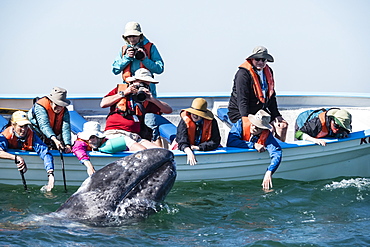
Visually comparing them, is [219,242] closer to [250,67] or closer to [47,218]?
[47,218]

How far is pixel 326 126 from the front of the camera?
10.5m

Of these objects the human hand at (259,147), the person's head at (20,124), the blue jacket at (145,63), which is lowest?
the human hand at (259,147)

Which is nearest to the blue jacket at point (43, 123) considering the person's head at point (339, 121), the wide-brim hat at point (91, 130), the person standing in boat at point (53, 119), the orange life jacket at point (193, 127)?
the person standing in boat at point (53, 119)

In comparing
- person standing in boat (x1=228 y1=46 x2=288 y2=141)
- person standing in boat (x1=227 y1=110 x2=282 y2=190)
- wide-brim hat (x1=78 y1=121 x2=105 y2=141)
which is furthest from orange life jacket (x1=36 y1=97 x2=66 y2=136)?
person standing in boat (x1=228 y1=46 x2=288 y2=141)

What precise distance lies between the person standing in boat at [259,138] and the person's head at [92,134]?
2.19 meters

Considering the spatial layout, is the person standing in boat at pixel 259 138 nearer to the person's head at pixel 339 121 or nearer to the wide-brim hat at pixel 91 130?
the person's head at pixel 339 121

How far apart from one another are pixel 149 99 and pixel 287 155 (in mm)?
2519

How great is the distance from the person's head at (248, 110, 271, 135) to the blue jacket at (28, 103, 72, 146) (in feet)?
9.71

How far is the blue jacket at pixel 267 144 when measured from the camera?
31.9 feet

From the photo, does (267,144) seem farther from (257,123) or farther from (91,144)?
(91,144)

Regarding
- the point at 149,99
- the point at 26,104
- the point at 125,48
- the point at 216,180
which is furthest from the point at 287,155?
the point at 26,104

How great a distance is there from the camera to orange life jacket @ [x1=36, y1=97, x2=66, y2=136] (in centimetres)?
984

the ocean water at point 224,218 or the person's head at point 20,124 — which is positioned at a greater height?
the person's head at point 20,124

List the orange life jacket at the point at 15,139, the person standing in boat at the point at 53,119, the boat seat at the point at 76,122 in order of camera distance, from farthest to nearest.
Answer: the boat seat at the point at 76,122 < the person standing in boat at the point at 53,119 < the orange life jacket at the point at 15,139
